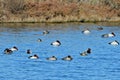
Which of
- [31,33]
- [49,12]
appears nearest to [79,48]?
[31,33]

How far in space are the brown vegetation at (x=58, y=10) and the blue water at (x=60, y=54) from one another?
6.86 meters

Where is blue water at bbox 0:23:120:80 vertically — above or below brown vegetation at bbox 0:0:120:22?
below

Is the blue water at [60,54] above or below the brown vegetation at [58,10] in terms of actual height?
below

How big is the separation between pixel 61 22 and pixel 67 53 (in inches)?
1046

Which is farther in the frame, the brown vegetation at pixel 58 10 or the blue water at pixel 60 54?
the brown vegetation at pixel 58 10

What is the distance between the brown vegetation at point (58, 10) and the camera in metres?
71.6

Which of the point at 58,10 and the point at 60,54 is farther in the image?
the point at 58,10

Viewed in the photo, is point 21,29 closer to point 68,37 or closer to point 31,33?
point 31,33

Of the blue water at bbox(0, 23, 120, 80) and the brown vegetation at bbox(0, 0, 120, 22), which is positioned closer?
the blue water at bbox(0, 23, 120, 80)

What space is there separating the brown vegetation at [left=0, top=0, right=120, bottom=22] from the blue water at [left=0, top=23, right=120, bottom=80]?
686cm

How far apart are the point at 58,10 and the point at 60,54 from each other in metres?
32.7

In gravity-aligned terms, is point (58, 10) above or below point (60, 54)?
above

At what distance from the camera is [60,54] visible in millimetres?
42625

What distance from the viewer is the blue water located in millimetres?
33906
